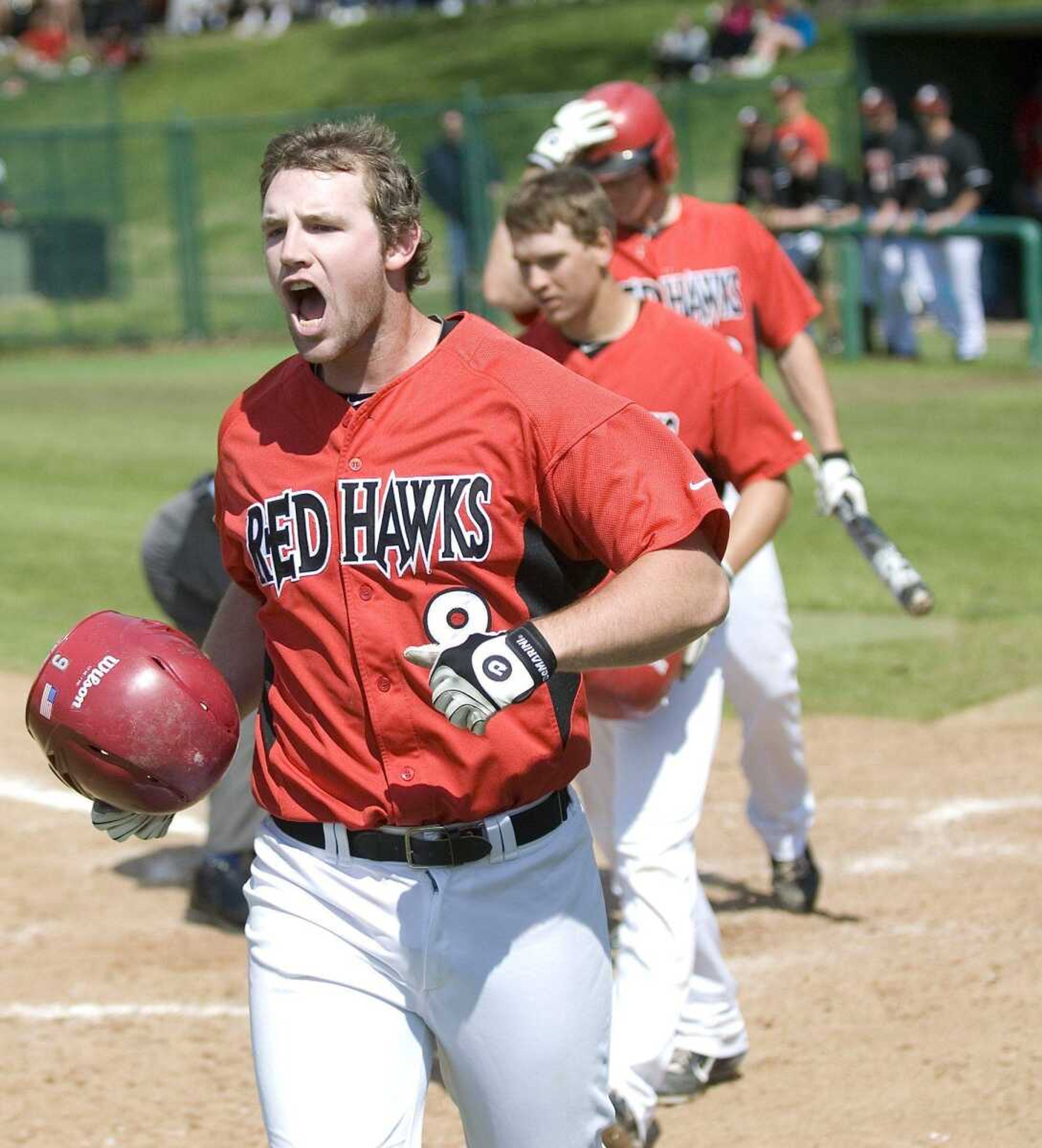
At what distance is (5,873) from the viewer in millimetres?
6742

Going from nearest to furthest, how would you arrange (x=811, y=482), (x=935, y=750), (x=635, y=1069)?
(x=635, y=1069), (x=935, y=750), (x=811, y=482)

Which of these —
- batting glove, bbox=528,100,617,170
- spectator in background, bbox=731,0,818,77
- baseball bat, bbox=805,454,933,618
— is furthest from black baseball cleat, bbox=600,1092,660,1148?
spectator in background, bbox=731,0,818,77

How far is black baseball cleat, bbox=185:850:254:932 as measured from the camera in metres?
6.10

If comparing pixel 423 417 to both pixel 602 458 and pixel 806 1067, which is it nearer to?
pixel 602 458

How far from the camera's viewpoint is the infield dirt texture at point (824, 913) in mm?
4746

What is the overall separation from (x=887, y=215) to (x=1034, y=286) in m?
1.90

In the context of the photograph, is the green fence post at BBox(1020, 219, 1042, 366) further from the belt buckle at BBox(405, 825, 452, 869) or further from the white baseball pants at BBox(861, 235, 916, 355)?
the belt buckle at BBox(405, 825, 452, 869)

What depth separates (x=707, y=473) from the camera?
4.74 meters

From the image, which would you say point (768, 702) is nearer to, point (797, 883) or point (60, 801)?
point (797, 883)

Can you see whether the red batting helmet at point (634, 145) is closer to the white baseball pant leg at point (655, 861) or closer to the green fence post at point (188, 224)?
the white baseball pant leg at point (655, 861)

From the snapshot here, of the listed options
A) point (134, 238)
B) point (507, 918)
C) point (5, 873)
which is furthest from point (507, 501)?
point (134, 238)

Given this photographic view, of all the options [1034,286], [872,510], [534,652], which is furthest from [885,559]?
[1034,286]

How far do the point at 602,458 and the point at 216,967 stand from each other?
311cm

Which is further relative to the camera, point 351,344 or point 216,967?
point 216,967
